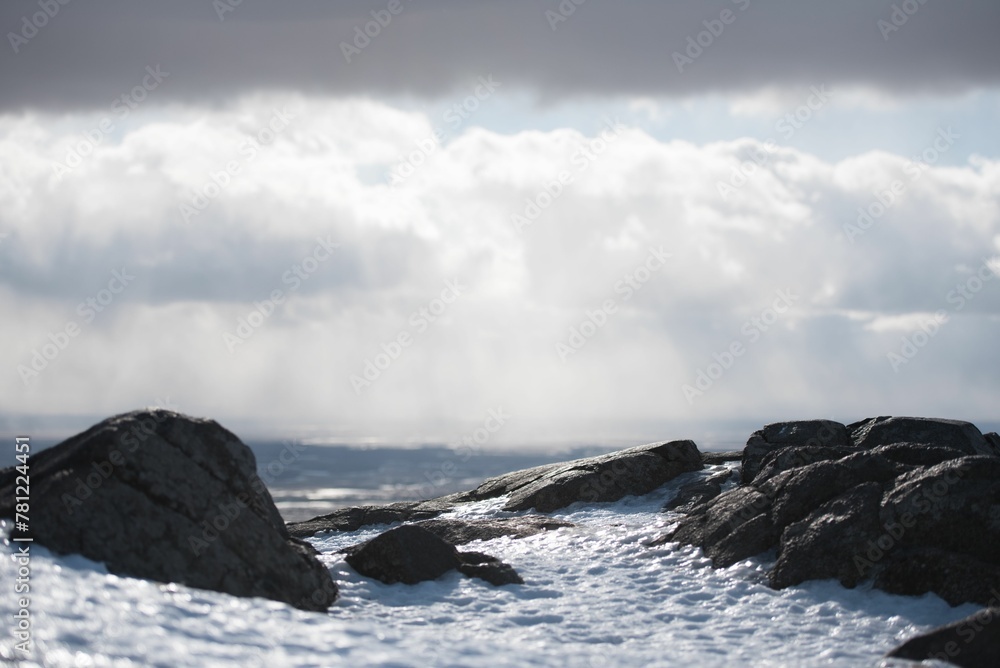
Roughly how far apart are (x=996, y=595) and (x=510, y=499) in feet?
46.3

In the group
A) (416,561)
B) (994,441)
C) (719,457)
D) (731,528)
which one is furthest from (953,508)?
(719,457)

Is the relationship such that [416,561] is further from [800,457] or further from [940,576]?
[800,457]

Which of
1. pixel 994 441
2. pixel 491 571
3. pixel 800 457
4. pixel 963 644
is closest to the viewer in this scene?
pixel 963 644

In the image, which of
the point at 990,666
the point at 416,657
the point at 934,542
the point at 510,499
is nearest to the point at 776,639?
the point at 990,666

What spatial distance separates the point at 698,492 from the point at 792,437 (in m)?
3.20

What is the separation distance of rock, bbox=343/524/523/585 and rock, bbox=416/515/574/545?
9.78ft

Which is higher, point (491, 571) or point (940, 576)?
point (491, 571)

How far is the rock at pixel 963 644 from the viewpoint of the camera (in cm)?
1139

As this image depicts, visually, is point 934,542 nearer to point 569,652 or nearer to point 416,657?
point 569,652

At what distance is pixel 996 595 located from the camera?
45.3 feet

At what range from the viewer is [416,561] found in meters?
16.2

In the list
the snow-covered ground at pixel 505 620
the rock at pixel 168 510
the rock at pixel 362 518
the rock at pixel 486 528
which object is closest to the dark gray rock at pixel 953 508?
the snow-covered ground at pixel 505 620

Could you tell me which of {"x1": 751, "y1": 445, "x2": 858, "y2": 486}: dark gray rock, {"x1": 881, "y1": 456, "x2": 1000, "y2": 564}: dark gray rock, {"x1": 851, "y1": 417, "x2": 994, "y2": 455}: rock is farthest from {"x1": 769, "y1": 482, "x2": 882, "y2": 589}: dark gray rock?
{"x1": 851, "y1": 417, "x2": 994, "y2": 455}: rock

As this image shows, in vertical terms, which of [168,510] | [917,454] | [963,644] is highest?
[168,510]
